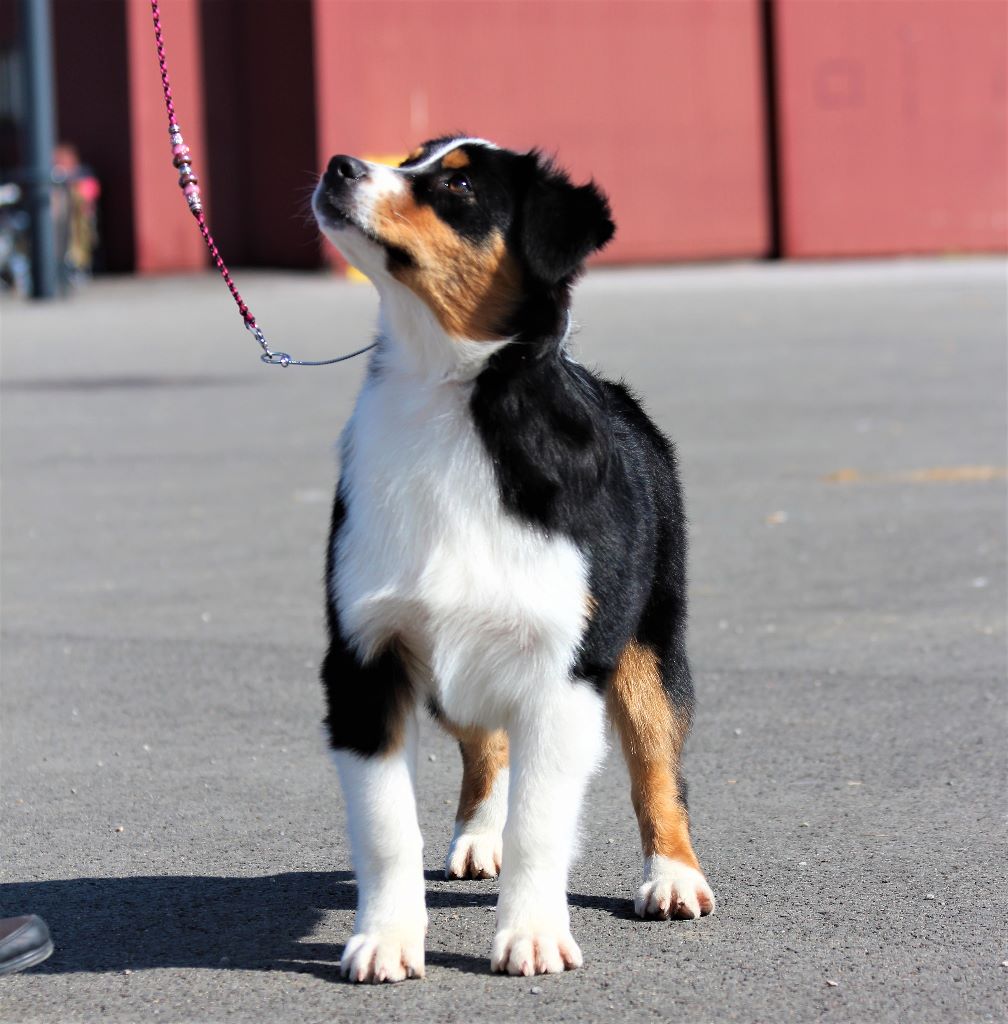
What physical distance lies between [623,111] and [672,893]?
26545mm

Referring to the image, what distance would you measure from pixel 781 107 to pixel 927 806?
26.6 m

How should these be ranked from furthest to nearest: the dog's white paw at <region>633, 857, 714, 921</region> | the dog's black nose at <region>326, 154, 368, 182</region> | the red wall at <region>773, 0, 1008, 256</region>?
1. the red wall at <region>773, 0, 1008, 256</region>
2. the dog's white paw at <region>633, 857, 714, 921</region>
3. the dog's black nose at <region>326, 154, 368, 182</region>

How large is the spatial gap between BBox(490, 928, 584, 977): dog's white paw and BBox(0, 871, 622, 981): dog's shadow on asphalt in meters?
0.08

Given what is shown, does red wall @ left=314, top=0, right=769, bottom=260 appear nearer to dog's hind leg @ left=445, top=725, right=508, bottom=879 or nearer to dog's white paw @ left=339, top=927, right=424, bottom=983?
dog's hind leg @ left=445, top=725, right=508, bottom=879

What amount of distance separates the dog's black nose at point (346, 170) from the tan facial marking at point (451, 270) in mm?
74

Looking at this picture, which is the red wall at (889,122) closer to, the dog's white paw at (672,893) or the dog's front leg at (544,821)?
the dog's white paw at (672,893)

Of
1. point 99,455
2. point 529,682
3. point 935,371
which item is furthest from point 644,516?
point 935,371

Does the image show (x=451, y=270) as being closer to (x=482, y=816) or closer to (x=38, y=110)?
(x=482, y=816)

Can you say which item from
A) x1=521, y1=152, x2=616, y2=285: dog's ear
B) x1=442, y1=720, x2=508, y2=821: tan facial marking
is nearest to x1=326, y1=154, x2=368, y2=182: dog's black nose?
x1=521, y1=152, x2=616, y2=285: dog's ear

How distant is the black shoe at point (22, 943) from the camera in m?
3.82

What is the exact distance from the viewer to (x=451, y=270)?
12.3 feet

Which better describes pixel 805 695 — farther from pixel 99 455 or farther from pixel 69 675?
pixel 99 455

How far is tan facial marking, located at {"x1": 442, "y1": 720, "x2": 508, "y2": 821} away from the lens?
445 cm

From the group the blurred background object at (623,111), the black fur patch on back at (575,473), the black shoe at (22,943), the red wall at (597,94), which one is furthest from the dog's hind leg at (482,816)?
the blurred background object at (623,111)
